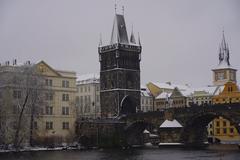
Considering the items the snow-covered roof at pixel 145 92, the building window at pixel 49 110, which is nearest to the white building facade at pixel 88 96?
the snow-covered roof at pixel 145 92

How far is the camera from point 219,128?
4540 inches

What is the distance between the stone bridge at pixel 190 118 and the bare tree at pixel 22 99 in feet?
75.5

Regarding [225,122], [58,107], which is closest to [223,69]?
[225,122]

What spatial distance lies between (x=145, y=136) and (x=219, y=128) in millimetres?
18581

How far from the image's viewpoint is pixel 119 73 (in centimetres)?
10412

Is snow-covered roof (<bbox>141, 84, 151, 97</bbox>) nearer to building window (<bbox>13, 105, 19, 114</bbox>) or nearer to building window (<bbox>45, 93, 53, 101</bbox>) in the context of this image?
building window (<bbox>45, 93, 53, 101</bbox>)

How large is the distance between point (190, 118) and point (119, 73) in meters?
22.0

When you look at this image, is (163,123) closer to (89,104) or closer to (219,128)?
(219,128)

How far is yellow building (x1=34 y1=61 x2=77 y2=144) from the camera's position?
8950cm

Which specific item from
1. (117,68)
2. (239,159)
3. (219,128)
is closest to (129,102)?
(117,68)

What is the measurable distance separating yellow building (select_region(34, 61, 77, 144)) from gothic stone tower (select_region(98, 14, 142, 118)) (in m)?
10.3

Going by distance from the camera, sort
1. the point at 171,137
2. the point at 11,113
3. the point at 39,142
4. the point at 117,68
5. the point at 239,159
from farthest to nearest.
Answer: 1. the point at 117,68
2. the point at 171,137
3. the point at 39,142
4. the point at 11,113
5. the point at 239,159

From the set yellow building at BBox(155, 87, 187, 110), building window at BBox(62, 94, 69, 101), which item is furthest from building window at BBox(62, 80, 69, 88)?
yellow building at BBox(155, 87, 187, 110)

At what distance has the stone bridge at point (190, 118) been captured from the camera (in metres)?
81.6
